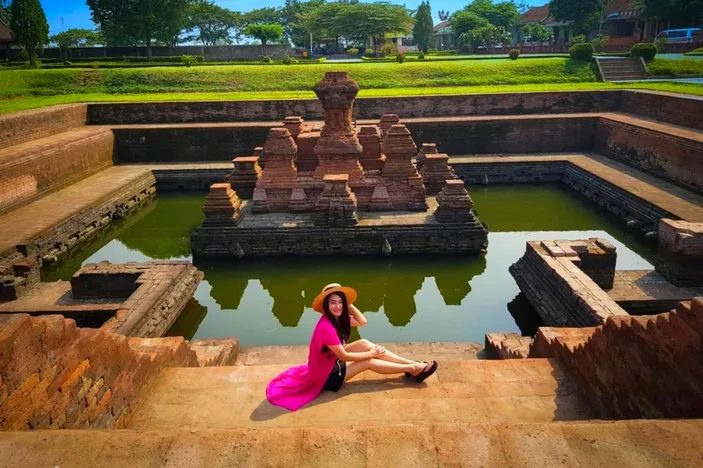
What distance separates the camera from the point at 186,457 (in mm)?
2209

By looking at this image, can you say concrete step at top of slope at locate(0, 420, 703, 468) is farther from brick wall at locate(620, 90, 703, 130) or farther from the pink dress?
brick wall at locate(620, 90, 703, 130)

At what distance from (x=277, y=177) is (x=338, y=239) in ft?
6.02

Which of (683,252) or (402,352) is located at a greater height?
(683,252)

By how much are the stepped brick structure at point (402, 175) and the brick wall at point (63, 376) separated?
6510 mm

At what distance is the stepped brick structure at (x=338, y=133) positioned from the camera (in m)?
9.41

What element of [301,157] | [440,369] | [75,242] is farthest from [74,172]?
[440,369]

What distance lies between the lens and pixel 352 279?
8164 mm

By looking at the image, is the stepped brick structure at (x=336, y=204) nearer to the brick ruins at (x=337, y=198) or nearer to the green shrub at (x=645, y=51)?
the brick ruins at (x=337, y=198)

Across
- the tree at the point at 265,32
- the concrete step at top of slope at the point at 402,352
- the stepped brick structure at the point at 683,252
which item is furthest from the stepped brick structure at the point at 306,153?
the tree at the point at 265,32

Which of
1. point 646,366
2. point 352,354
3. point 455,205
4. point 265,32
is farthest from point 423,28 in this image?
point 646,366

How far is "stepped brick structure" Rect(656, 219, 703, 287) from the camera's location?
21.1ft

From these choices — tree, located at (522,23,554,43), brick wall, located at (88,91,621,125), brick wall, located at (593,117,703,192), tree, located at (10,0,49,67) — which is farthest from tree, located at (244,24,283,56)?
brick wall, located at (593,117,703,192)

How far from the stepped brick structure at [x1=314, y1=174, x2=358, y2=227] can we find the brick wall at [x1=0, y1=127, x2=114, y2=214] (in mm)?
6226

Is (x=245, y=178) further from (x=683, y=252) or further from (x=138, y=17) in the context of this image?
(x=138, y=17)
